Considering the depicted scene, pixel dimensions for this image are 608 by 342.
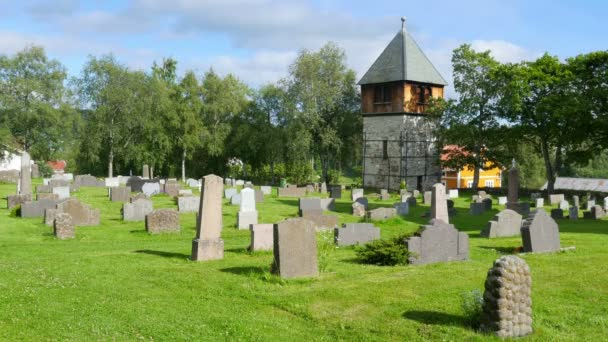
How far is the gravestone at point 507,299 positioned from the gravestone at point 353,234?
26.5 ft

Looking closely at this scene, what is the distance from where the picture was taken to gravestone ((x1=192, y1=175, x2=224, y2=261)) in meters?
13.4

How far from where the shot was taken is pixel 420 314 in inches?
351

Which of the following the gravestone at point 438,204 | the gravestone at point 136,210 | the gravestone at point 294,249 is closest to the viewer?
the gravestone at point 294,249

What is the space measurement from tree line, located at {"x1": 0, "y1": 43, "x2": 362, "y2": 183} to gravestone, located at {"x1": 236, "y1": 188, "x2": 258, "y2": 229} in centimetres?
3028

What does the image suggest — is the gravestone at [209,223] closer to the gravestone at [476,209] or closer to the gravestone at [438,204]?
the gravestone at [438,204]

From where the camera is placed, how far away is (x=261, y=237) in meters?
14.8

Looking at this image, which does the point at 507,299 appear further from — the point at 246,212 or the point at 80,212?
the point at 80,212

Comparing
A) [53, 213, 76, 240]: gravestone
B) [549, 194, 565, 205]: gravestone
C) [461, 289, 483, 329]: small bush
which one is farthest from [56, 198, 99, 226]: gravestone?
[549, 194, 565, 205]: gravestone

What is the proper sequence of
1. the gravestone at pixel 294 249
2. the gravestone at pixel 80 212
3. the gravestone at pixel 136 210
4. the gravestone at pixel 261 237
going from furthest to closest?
1. the gravestone at pixel 136 210
2. the gravestone at pixel 80 212
3. the gravestone at pixel 261 237
4. the gravestone at pixel 294 249

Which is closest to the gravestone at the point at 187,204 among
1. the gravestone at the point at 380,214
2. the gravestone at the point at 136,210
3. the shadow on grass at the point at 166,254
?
the gravestone at the point at 136,210

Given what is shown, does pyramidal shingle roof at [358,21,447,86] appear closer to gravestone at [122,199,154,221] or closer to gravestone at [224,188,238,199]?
gravestone at [224,188,238,199]

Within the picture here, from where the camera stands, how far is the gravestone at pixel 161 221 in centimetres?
1911

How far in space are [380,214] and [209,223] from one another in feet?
40.8

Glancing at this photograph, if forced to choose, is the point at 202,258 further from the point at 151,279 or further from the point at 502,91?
the point at 502,91
